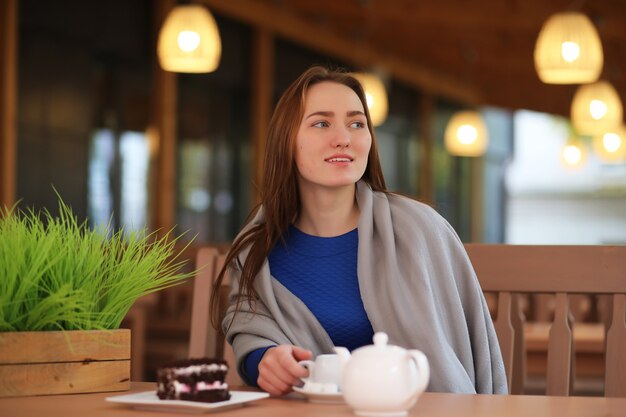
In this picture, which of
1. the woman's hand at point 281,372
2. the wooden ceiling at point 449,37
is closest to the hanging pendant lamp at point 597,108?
the wooden ceiling at point 449,37

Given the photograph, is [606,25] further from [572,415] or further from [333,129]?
[572,415]

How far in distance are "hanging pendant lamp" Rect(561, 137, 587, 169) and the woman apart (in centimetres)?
1095

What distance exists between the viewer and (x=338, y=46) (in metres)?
11.5

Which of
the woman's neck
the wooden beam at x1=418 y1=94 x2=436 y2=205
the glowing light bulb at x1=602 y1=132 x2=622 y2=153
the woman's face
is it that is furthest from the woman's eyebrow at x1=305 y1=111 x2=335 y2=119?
the wooden beam at x1=418 y1=94 x2=436 y2=205

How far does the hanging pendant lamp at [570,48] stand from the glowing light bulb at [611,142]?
5.52 metres

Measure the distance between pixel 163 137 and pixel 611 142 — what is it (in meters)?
4.71

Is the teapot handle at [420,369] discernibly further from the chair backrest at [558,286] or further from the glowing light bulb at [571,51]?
the glowing light bulb at [571,51]

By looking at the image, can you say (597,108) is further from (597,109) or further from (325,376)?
(325,376)

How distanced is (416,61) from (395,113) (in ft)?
2.62

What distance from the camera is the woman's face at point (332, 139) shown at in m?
2.20

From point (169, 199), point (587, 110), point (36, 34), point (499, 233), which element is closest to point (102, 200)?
point (169, 199)

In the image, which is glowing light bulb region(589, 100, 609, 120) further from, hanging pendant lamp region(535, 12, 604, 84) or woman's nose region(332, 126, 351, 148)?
woman's nose region(332, 126, 351, 148)

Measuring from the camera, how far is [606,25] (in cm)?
926

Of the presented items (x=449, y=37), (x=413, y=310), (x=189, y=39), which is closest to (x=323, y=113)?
(x=413, y=310)
